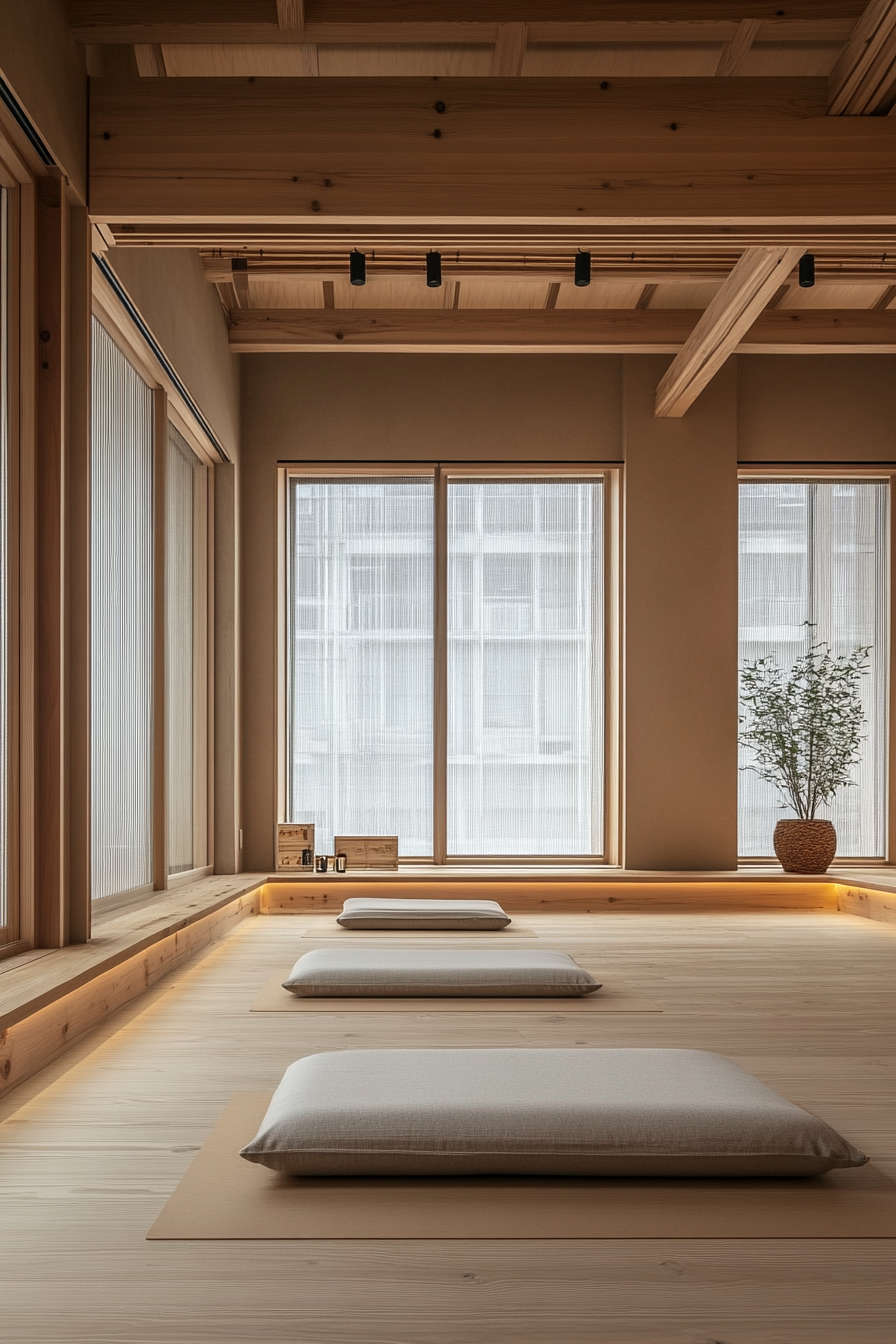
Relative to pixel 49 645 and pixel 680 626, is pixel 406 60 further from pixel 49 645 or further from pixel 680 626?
pixel 680 626

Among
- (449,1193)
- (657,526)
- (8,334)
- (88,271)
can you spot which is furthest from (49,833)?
(657,526)

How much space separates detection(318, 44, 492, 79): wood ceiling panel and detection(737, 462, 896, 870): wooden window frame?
2.72 meters

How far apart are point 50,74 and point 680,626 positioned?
373cm

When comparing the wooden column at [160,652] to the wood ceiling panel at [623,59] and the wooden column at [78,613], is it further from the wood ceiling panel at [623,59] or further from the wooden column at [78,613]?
the wood ceiling panel at [623,59]

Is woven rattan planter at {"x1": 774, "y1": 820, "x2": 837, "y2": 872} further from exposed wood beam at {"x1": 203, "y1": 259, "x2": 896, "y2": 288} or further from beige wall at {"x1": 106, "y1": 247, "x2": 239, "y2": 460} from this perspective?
beige wall at {"x1": 106, "y1": 247, "x2": 239, "y2": 460}

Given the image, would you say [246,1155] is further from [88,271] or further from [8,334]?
[88,271]

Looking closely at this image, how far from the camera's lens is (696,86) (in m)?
3.12

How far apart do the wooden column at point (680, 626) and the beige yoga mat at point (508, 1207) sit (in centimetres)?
409

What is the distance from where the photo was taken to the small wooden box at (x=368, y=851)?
5.26 metres

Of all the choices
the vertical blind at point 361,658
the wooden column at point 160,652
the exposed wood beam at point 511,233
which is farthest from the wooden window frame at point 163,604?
the vertical blind at point 361,658

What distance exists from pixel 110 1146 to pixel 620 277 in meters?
3.99

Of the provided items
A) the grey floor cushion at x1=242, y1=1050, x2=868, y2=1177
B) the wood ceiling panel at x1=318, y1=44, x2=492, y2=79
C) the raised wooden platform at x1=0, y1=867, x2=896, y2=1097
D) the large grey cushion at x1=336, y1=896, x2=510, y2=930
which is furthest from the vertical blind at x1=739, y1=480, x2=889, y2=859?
the grey floor cushion at x1=242, y1=1050, x2=868, y2=1177

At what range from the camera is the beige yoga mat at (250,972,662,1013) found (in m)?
2.46

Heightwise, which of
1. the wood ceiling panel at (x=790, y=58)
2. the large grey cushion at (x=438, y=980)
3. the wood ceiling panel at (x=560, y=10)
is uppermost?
the wood ceiling panel at (x=790, y=58)
